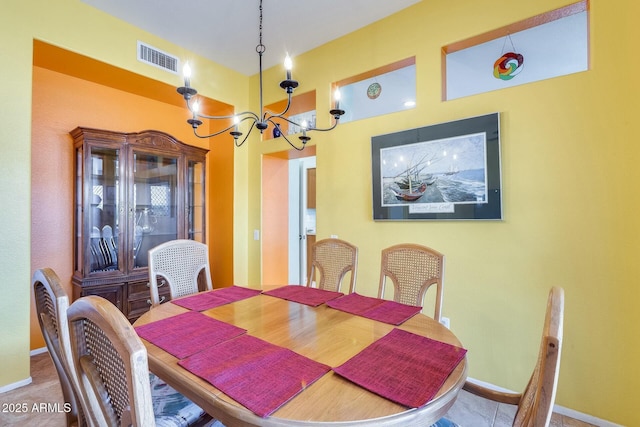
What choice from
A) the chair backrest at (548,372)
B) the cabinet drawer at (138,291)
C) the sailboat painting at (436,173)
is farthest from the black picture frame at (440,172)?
the cabinet drawer at (138,291)

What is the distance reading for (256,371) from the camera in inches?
36.6

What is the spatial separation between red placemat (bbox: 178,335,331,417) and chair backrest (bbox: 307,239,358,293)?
3.47ft

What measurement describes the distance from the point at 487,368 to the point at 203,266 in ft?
7.08

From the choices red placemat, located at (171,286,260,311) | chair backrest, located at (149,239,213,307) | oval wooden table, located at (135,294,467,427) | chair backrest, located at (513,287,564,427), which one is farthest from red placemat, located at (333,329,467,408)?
chair backrest, located at (149,239,213,307)

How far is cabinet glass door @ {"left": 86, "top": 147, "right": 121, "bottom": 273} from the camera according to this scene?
2.71m

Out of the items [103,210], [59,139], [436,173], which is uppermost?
[59,139]

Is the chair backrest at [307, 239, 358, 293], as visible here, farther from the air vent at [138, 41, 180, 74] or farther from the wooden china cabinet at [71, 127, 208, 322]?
the air vent at [138, 41, 180, 74]

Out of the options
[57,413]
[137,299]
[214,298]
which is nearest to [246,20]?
[214,298]

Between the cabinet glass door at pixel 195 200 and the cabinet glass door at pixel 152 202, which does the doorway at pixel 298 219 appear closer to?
the cabinet glass door at pixel 195 200

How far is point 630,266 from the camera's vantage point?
168cm

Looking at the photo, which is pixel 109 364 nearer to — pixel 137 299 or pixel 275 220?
pixel 137 299

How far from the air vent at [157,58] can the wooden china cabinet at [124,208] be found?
2.12 feet

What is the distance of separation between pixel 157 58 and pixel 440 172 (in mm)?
2807

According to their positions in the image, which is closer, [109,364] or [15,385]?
[109,364]
